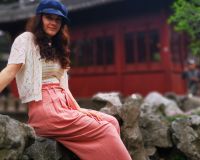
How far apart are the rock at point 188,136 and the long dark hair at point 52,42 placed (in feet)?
5.45

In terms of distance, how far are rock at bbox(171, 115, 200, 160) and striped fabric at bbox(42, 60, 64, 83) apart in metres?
1.68

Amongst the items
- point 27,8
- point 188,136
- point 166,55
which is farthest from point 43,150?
point 27,8

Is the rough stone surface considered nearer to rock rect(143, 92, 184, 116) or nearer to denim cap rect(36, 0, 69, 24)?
denim cap rect(36, 0, 69, 24)

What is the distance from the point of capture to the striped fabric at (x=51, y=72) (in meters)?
3.32

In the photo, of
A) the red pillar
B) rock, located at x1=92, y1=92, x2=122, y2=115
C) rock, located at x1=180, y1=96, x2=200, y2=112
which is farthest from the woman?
the red pillar

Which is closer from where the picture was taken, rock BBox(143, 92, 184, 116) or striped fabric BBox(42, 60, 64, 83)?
striped fabric BBox(42, 60, 64, 83)

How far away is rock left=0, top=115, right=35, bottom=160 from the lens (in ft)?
9.70

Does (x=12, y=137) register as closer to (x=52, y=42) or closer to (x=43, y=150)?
(x=43, y=150)

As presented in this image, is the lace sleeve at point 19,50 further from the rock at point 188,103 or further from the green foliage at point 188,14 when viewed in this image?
the rock at point 188,103

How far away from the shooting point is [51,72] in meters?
3.37

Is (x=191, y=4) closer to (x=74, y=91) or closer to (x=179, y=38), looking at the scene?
(x=179, y=38)

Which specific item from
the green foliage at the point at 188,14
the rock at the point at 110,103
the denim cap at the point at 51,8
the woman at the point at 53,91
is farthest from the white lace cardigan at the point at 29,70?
the green foliage at the point at 188,14

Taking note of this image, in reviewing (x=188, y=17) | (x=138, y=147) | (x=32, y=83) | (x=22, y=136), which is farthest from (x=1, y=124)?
(x=188, y=17)

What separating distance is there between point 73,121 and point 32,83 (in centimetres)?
44
